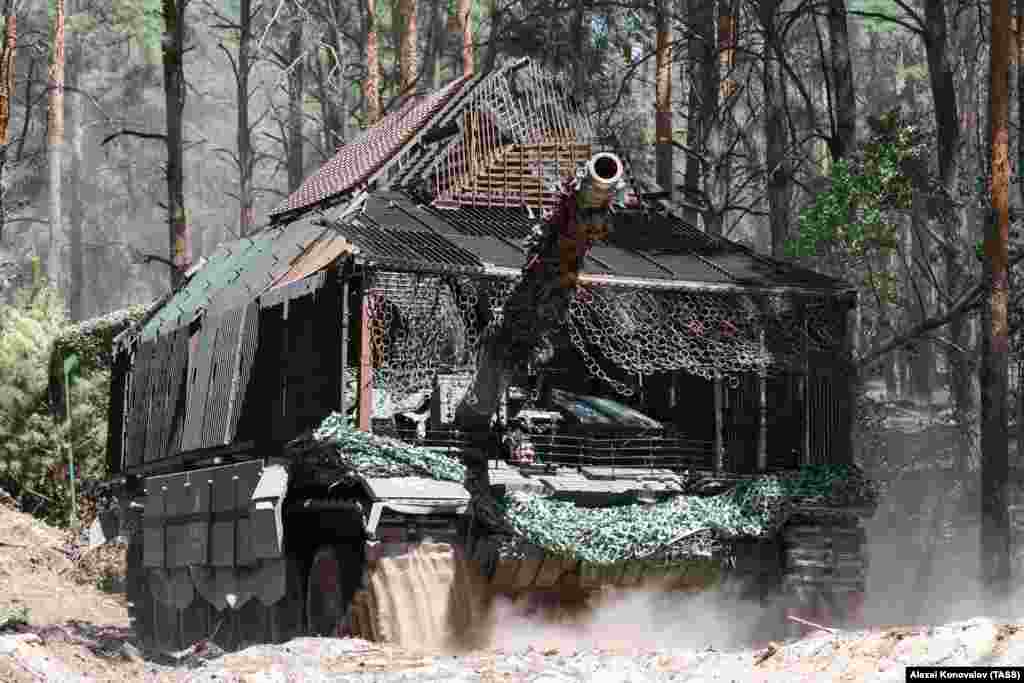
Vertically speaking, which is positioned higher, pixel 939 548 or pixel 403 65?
pixel 403 65

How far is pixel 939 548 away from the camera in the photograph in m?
26.3

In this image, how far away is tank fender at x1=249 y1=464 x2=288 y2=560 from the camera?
17.3 metres

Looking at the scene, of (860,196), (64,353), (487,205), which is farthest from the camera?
(64,353)

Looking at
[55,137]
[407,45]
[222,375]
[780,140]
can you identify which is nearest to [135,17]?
[55,137]

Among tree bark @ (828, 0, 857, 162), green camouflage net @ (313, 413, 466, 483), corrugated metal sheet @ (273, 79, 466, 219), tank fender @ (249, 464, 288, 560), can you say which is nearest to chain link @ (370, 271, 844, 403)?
green camouflage net @ (313, 413, 466, 483)

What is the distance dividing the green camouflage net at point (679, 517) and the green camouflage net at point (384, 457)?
28.2 inches

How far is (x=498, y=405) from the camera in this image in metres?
16.1

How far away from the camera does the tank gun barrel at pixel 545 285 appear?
44.5ft

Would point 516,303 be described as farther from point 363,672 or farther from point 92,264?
point 92,264

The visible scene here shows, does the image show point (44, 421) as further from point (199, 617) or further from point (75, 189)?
point (75, 189)

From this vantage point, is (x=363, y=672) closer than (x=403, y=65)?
Yes

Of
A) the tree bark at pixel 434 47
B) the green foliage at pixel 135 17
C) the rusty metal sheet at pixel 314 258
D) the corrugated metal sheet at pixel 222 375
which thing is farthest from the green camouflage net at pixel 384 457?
the green foliage at pixel 135 17

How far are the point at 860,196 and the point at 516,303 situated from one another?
10111mm

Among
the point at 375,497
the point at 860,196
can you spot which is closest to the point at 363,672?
the point at 375,497
